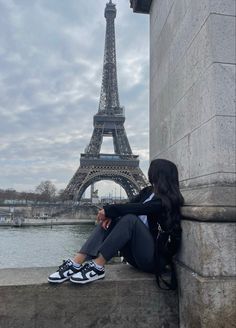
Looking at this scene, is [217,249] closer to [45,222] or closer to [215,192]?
[215,192]

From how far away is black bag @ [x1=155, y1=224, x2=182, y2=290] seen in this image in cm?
269

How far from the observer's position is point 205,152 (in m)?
2.62

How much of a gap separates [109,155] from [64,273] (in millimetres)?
54705

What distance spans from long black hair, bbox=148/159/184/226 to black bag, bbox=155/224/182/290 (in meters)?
0.10

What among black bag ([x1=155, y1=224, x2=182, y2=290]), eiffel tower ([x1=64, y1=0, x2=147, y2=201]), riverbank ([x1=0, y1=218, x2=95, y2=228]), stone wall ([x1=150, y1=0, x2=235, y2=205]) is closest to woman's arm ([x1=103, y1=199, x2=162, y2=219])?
black bag ([x1=155, y1=224, x2=182, y2=290])

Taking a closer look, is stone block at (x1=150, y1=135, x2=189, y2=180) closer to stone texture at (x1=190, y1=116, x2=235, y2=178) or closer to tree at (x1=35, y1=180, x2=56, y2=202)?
stone texture at (x1=190, y1=116, x2=235, y2=178)

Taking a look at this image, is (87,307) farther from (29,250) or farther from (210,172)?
(29,250)

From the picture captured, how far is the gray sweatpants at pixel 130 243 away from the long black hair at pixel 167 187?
0.79 feet

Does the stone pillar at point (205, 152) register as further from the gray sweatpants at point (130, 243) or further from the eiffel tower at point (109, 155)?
the eiffel tower at point (109, 155)

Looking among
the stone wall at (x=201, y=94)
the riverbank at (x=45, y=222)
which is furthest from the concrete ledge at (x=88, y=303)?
the riverbank at (x=45, y=222)

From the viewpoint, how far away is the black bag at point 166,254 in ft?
8.81

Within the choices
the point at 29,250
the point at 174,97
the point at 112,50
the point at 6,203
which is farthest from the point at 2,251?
the point at 6,203

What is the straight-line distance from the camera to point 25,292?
251 cm

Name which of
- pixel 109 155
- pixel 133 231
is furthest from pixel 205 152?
pixel 109 155
